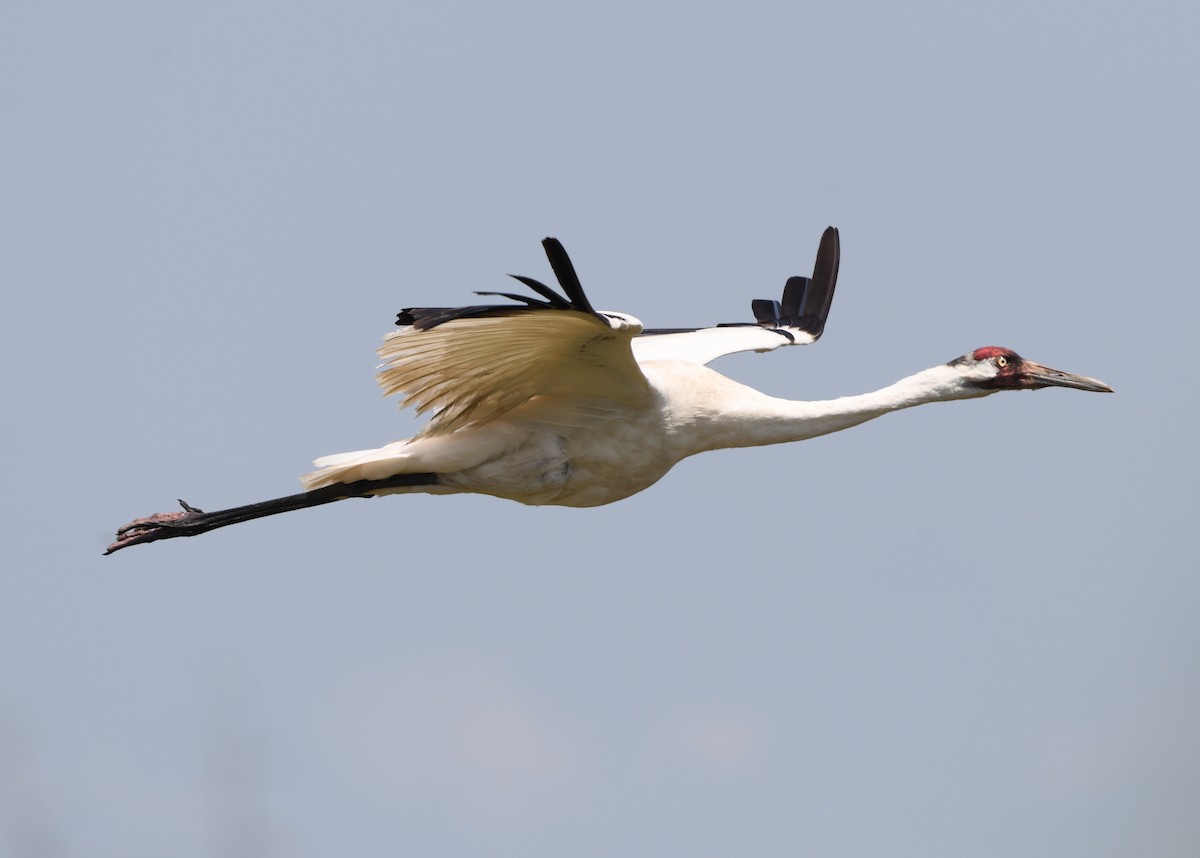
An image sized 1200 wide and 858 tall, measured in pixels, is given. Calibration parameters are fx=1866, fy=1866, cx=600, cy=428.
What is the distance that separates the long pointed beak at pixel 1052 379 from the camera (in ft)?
39.7

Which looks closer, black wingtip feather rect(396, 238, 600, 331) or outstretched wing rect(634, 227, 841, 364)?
black wingtip feather rect(396, 238, 600, 331)

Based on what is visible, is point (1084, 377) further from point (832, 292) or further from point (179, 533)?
point (179, 533)

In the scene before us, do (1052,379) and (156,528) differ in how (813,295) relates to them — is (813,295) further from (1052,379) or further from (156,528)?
(156,528)

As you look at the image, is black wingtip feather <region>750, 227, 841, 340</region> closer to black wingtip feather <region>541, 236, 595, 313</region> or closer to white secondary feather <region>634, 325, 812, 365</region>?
white secondary feather <region>634, 325, 812, 365</region>

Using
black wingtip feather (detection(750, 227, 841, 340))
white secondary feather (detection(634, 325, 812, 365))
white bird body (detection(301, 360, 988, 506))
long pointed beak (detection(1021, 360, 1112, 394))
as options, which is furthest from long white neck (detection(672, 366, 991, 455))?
black wingtip feather (detection(750, 227, 841, 340))

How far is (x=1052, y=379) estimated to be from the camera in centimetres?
1218

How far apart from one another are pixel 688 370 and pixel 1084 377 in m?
2.60

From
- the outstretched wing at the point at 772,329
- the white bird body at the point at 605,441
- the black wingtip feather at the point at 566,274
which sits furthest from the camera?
the outstretched wing at the point at 772,329

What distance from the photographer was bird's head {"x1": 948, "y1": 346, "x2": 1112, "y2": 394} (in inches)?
473

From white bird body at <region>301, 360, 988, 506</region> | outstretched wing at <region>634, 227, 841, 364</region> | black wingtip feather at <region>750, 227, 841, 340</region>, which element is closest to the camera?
white bird body at <region>301, 360, 988, 506</region>

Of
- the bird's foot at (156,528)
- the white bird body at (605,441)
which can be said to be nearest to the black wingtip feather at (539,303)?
the white bird body at (605,441)

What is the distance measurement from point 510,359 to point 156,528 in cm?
308

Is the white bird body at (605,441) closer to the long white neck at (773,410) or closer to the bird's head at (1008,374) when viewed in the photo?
the long white neck at (773,410)

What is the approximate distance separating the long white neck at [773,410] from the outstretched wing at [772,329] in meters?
1.55
